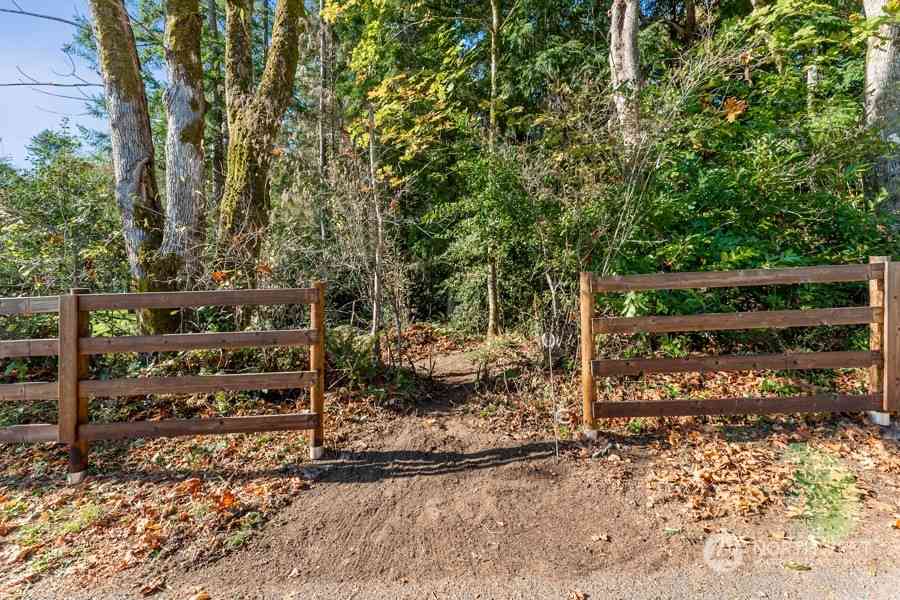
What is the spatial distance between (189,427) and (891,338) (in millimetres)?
6069

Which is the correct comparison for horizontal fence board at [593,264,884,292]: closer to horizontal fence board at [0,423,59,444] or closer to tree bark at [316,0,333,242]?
tree bark at [316,0,333,242]

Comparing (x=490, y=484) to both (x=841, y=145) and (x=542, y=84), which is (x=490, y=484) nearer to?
(x=841, y=145)

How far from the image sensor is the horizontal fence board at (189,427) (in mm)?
3736

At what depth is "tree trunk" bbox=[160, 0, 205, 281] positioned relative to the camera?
560cm

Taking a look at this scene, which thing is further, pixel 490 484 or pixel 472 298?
pixel 472 298

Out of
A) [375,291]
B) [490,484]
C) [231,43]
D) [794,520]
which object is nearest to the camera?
[794,520]

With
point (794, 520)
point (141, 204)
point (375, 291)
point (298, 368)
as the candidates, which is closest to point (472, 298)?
point (375, 291)

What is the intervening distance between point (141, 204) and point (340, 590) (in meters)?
5.28

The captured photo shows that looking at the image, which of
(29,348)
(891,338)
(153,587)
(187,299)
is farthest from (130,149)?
(891,338)

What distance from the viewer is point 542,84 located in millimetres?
9273

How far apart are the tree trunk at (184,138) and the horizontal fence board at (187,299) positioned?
1732 millimetres

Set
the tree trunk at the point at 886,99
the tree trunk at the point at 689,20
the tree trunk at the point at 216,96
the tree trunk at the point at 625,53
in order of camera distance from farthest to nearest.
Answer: the tree trunk at the point at 216,96, the tree trunk at the point at 689,20, the tree trunk at the point at 886,99, the tree trunk at the point at 625,53

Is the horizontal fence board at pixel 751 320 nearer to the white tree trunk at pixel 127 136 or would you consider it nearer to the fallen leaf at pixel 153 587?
the fallen leaf at pixel 153 587

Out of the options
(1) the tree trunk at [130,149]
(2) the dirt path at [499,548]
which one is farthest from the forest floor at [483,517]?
(1) the tree trunk at [130,149]
